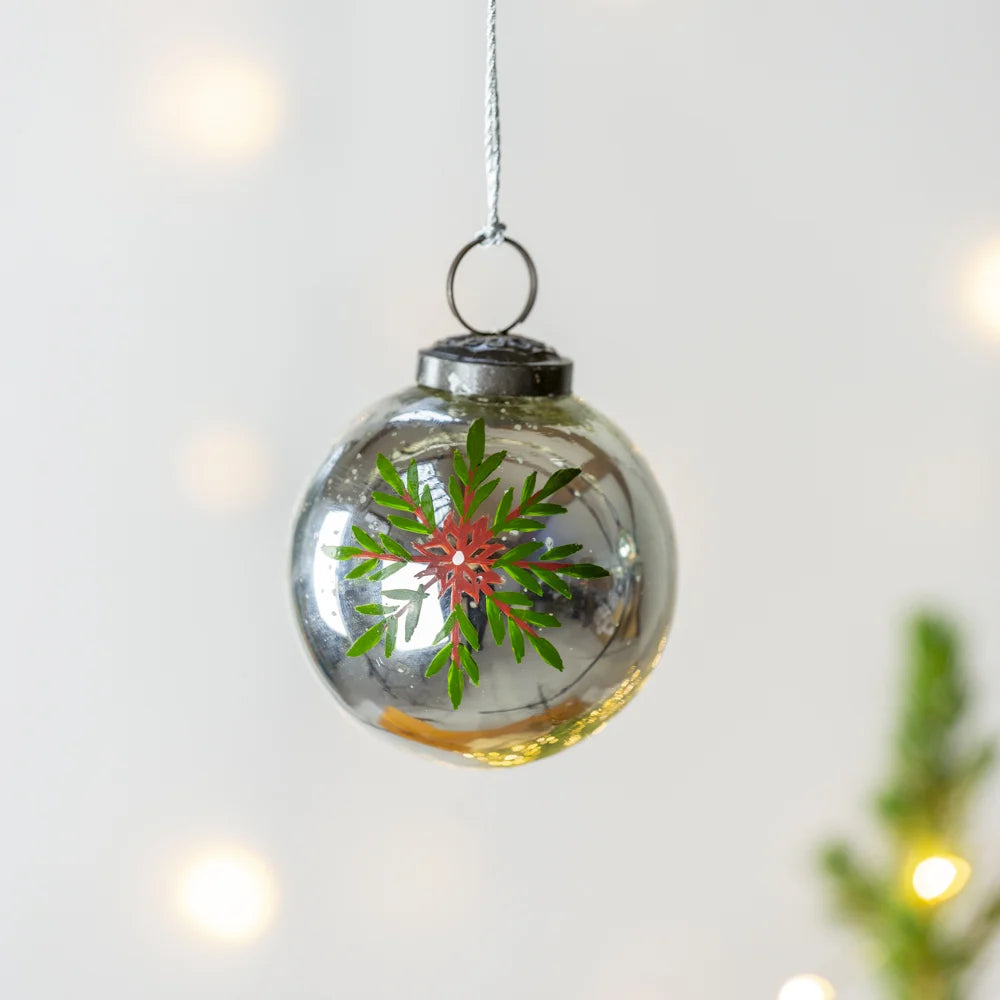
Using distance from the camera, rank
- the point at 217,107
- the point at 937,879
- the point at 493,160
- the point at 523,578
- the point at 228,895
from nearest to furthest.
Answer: the point at 523,578 < the point at 493,160 < the point at 937,879 < the point at 217,107 < the point at 228,895

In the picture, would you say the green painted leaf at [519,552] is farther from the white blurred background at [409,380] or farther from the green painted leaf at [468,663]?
the white blurred background at [409,380]

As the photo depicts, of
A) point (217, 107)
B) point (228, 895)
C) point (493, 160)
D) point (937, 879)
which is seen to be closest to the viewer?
point (493, 160)

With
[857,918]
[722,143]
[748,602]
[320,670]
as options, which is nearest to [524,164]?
[722,143]

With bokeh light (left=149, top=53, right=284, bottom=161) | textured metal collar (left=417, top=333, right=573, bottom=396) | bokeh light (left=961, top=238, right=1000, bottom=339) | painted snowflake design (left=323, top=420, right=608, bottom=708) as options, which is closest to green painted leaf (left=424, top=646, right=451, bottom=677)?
painted snowflake design (left=323, top=420, right=608, bottom=708)

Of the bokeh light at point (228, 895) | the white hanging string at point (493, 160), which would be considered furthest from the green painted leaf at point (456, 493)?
the bokeh light at point (228, 895)

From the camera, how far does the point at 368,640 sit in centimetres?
52

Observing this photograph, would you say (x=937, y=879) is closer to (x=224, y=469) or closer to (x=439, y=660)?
(x=439, y=660)

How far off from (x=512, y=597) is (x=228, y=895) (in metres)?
0.71

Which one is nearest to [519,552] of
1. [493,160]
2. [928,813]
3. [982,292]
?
[493,160]

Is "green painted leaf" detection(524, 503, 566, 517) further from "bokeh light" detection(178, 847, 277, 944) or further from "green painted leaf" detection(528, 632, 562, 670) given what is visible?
"bokeh light" detection(178, 847, 277, 944)

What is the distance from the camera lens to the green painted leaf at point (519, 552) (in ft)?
1.64

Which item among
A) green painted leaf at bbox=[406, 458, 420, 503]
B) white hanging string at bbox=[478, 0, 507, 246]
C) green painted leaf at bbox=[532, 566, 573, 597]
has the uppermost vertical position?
white hanging string at bbox=[478, 0, 507, 246]

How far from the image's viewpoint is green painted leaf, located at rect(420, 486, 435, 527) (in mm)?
510

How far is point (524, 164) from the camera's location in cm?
96
